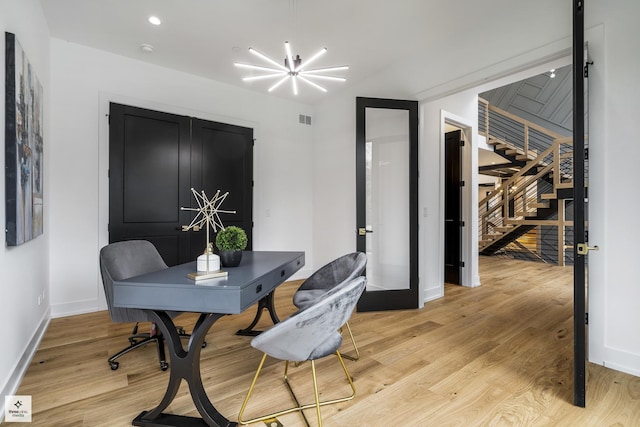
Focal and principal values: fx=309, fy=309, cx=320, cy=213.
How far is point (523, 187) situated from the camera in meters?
7.58

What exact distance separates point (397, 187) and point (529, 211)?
5581 mm

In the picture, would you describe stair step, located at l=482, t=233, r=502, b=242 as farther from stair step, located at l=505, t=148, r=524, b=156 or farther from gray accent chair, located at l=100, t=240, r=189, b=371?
gray accent chair, located at l=100, t=240, r=189, b=371

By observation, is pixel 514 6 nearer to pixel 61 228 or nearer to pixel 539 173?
pixel 61 228

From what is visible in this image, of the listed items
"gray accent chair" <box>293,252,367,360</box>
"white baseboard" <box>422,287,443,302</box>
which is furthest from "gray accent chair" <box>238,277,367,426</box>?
"white baseboard" <box>422,287,443,302</box>

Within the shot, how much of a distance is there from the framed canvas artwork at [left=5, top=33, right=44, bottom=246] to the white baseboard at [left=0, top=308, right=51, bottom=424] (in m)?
0.85

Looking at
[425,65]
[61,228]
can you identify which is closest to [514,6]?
[425,65]

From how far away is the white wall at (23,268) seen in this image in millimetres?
1852

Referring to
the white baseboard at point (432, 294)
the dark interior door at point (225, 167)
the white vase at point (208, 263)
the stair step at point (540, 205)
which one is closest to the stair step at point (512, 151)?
the stair step at point (540, 205)

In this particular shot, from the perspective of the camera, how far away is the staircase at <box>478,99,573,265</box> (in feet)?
23.2

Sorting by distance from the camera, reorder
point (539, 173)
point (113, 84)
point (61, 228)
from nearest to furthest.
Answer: point (61, 228)
point (113, 84)
point (539, 173)

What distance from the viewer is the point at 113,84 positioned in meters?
3.72

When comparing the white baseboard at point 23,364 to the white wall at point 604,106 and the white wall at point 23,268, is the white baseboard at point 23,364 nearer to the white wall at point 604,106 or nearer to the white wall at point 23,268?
the white wall at point 23,268

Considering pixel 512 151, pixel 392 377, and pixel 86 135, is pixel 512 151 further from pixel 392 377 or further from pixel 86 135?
pixel 86 135

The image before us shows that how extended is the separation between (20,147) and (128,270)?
3.51ft
